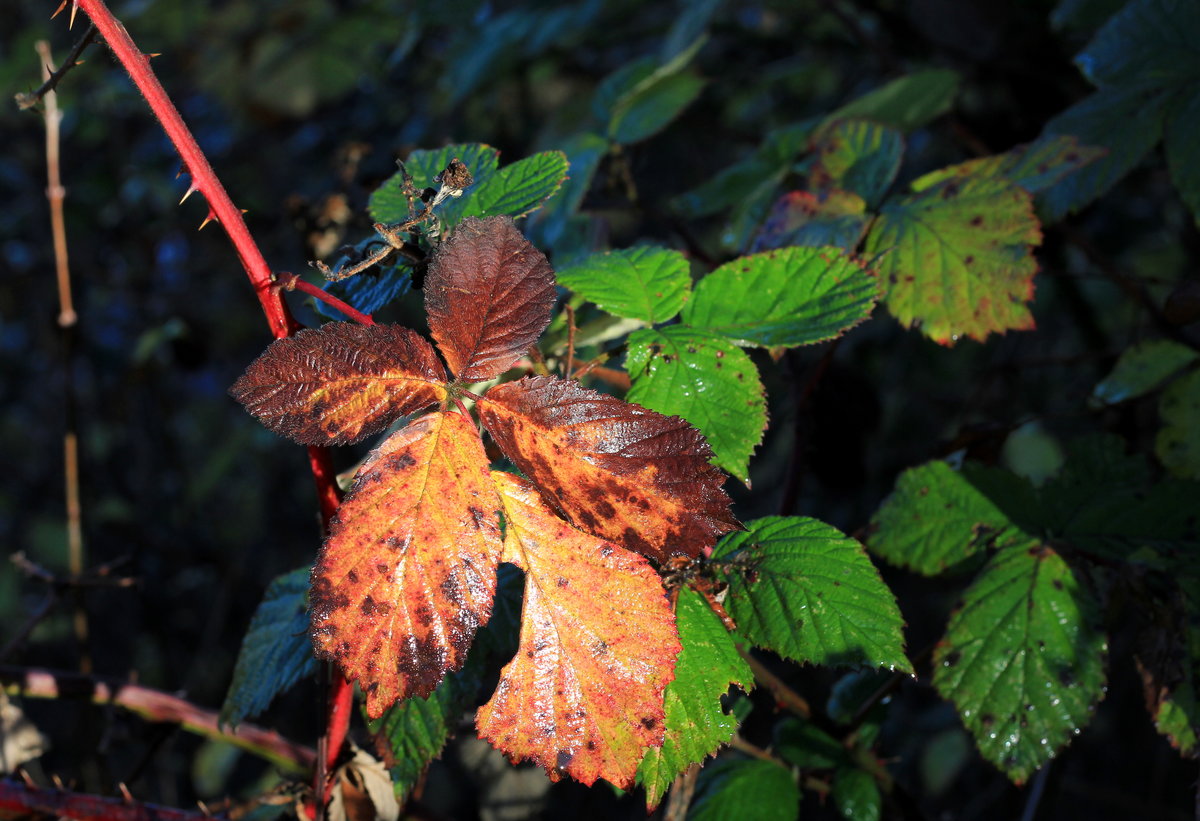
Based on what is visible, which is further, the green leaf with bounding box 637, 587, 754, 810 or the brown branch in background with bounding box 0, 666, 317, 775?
the brown branch in background with bounding box 0, 666, 317, 775

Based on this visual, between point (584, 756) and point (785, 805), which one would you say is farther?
point (785, 805)

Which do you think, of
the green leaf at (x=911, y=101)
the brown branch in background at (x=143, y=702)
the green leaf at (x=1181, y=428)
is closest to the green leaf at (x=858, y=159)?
the green leaf at (x=911, y=101)

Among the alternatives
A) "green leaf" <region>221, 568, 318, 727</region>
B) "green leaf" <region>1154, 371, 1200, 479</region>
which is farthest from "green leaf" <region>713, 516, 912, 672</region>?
"green leaf" <region>1154, 371, 1200, 479</region>

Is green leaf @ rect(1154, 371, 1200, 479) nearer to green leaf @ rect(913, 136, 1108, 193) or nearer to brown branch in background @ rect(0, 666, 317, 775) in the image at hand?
green leaf @ rect(913, 136, 1108, 193)

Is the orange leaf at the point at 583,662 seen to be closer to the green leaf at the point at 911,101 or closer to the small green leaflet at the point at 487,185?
the small green leaflet at the point at 487,185

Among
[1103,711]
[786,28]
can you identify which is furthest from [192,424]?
[1103,711]

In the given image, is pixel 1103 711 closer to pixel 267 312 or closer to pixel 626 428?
pixel 626 428
